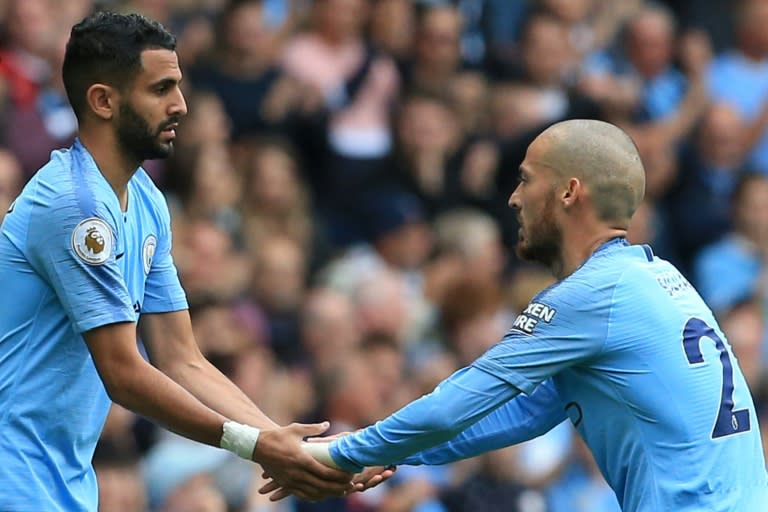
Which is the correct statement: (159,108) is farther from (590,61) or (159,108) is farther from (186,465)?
(590,61)

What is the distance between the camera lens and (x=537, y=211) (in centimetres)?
612

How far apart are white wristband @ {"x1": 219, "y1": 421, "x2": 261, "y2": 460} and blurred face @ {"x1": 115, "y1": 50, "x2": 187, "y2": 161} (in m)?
1.07

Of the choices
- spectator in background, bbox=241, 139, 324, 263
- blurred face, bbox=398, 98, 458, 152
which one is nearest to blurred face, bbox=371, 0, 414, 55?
blurred face, bbox=398, 98, 458, 152

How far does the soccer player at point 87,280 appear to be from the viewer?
Answer: 5754 millimetres

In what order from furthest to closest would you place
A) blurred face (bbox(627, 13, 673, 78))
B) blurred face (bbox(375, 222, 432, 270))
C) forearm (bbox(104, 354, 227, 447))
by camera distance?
blurred face (bbox(627, 13, 673, 78)) → blurred face (bbox(375, 222, 432, 270)) → forearm (bbox(104, 354, 227, 447))

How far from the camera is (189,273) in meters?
9.90

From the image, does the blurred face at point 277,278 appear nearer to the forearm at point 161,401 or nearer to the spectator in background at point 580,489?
the spectator in background at point 580,489

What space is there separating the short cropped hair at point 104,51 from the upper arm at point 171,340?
1.06 metres

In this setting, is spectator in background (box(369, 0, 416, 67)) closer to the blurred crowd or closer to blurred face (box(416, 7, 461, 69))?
the blurred crowd

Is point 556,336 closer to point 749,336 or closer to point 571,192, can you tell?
point 571,192

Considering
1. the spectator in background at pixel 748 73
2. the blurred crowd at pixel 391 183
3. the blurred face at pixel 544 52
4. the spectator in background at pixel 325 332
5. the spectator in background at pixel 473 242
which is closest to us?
the blurred crowd at pixel 391 183

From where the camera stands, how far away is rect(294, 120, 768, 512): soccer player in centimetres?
579

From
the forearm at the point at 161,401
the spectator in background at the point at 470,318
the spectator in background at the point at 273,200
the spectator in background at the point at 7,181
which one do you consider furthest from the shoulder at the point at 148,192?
the spectator in background at the point at 470,318

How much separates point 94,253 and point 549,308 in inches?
63.5
